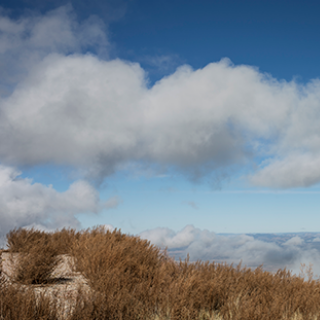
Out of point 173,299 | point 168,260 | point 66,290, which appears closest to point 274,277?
point 168,260

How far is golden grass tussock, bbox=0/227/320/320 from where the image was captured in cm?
477

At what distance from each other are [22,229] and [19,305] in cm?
644

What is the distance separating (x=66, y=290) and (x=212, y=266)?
3832 millimetres

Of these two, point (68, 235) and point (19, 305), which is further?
point (68, 235)

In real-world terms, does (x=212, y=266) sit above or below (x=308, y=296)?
above

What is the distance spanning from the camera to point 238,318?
5227mm

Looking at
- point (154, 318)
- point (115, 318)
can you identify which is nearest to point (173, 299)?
point (154, 318)

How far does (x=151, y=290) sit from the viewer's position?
570 cm

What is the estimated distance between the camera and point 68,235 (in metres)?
10.6

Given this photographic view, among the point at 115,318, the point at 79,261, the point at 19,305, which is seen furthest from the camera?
the point at 79,261

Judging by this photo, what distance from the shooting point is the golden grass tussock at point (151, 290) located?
15.7 ft

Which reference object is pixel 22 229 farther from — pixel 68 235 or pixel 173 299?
pixel 173 299

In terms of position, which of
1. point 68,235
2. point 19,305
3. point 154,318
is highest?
point 68,235

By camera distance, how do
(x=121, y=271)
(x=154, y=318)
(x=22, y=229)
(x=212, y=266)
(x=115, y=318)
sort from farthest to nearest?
(x=22, y=229), (x=212, y=266), (x=121, y=271), (x=154, y=318), (x=115, y=318)
